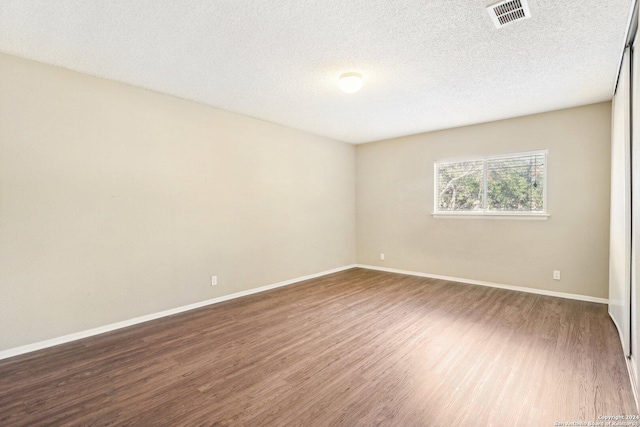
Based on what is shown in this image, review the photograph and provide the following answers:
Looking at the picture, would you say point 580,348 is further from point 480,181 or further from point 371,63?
point 371,63

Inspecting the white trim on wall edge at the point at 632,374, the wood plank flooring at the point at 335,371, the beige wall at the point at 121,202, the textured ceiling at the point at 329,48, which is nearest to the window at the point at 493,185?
the textured ceiling at the point at 329,48

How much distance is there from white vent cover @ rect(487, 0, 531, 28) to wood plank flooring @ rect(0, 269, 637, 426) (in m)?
2.62

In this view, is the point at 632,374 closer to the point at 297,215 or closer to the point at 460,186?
the point at 460,186

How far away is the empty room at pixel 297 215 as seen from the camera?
202cm

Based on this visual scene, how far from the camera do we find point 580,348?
2.62m

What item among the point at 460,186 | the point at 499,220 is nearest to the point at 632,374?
the point at 499,220

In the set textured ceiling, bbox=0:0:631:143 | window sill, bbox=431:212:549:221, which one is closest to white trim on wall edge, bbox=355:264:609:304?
window sill, bbox=431:212:549:221

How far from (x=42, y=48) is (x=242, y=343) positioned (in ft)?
10.2

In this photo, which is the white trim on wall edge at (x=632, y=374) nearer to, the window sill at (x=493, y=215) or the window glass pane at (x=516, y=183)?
the window sill at (x=493, y=215)

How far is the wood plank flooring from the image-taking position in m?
1.83

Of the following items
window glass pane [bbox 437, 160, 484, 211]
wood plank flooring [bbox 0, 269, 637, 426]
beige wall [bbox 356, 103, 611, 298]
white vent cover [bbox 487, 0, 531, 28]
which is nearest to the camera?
wood plank flooring [bbox 0, 269, 637, 426]

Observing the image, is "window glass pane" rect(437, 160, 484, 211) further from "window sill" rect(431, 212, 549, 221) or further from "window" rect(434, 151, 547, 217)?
"window sill" rect(431, 212, 549, 221)

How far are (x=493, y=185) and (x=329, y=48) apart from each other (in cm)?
362

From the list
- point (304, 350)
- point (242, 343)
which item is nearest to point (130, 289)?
point (242, 343)
